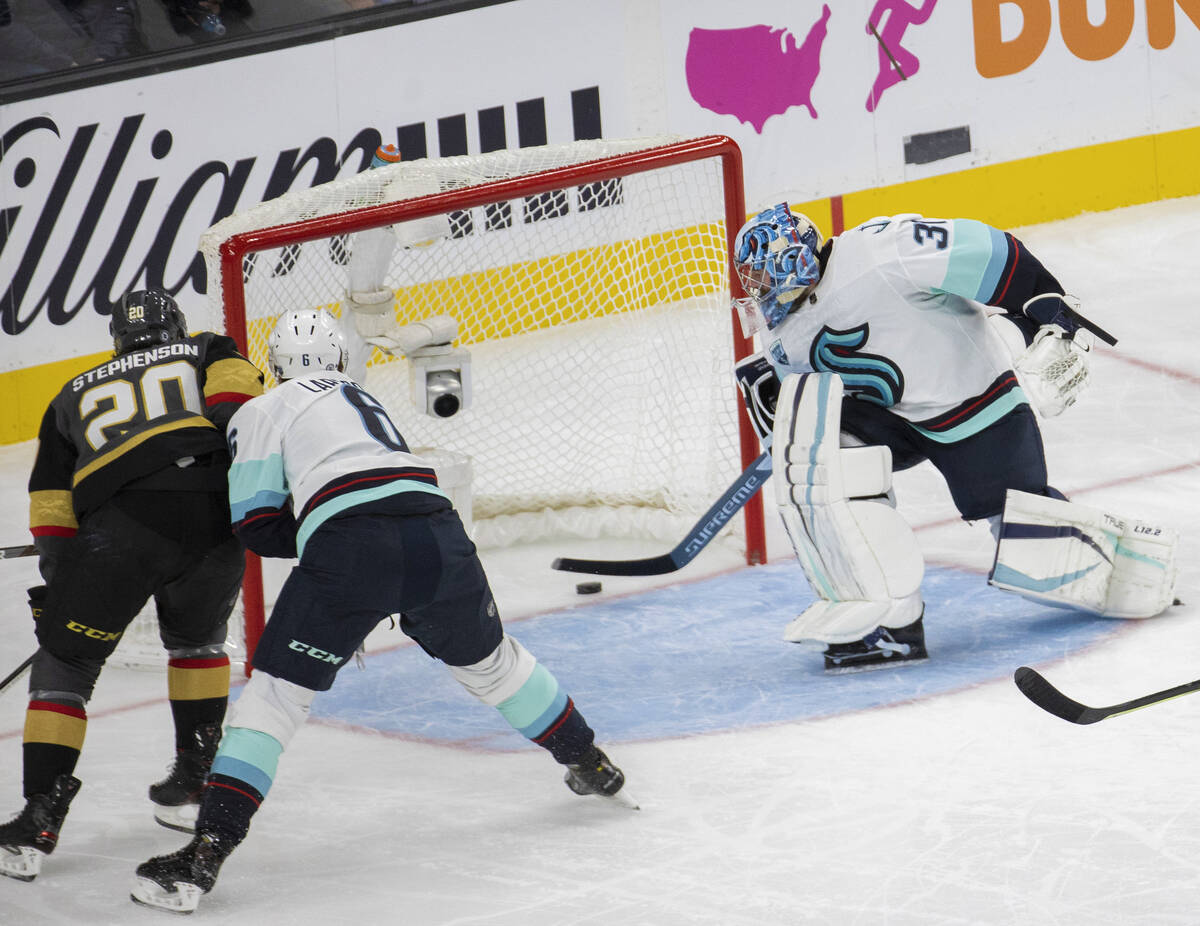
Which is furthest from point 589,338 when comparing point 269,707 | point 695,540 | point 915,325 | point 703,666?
point 269,707

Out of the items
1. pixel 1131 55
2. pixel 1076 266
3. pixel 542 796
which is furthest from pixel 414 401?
pixel 1131 55

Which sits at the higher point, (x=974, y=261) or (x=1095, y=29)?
(x=1095, y=29)

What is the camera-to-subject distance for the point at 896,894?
2.53 m

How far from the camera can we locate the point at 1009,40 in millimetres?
6535

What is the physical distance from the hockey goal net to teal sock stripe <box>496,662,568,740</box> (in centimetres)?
150

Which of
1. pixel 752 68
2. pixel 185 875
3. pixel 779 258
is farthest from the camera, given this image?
pixel 752 68

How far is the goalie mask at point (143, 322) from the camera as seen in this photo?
3084mm

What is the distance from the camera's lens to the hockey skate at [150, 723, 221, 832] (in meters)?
3.05

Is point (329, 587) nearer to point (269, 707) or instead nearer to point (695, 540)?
point (269, 707)

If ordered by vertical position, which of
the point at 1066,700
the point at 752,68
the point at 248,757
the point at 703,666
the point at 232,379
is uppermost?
the point at 752,68

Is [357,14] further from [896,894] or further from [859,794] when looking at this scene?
[896,894]

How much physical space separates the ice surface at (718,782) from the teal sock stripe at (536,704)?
0.63ft

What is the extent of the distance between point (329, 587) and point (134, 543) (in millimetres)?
407

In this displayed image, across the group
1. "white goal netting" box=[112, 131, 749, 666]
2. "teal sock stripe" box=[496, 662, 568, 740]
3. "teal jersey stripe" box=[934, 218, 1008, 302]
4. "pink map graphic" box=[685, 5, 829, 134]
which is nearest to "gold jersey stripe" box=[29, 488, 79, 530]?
"teal sock stripe" box=[496, 662, 568, 740]
